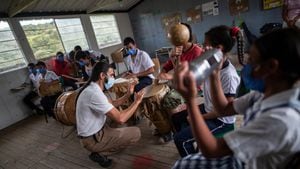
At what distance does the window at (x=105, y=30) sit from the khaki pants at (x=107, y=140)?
224 inches

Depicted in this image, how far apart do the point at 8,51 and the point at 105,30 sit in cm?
356

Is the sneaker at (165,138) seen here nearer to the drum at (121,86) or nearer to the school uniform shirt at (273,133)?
the drum at (121,86)

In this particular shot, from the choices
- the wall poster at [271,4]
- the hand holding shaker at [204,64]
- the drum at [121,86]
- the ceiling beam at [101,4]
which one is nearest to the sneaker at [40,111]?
the drum at [121,86]

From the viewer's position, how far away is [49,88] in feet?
12.6

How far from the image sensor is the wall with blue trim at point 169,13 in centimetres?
608

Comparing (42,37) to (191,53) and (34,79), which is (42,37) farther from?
(191,53)

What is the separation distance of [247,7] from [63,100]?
588 cm

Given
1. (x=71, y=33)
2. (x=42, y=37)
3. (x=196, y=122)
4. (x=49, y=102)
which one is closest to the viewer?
(x=196, y=122)

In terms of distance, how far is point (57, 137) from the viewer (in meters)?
3.40

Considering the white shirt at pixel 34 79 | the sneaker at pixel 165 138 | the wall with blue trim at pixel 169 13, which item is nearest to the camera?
the sneaker at pixel 165 138

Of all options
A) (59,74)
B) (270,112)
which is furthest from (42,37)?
(270,112)

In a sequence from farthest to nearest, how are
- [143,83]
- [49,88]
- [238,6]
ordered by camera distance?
[238,6] → [49,88] → [143,83]

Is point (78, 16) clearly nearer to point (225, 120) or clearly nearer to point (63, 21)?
point (63, 21)

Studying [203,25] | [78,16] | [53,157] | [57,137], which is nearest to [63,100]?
[53,157]
